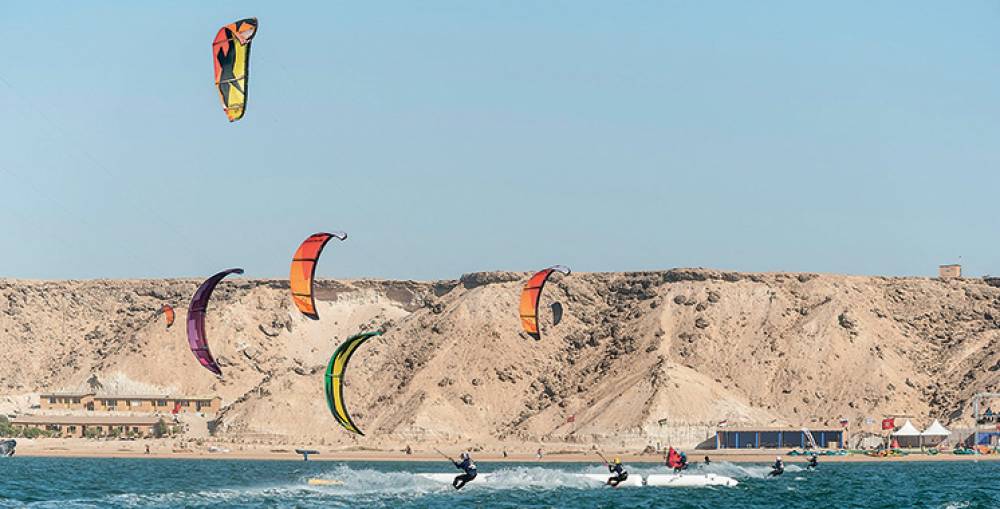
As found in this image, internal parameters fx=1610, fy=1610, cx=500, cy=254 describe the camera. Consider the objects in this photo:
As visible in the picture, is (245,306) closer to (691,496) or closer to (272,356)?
(272,356)

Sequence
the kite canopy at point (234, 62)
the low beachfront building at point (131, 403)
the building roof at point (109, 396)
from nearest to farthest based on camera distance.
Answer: the kite canopy at point (234, 62) → the low beachfront building at point (131, 403) → the building roof at point (109, 396)

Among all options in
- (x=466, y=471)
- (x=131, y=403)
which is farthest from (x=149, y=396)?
(x=466, y=471)

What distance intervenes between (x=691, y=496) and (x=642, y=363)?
40.1 m

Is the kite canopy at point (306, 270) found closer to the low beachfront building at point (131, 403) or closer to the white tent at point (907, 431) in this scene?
the white tent at point (907, 431)

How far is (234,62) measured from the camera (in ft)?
143

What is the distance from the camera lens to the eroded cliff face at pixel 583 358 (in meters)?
96.2

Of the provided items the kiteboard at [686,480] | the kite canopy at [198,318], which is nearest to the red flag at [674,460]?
the kiteboard at [686,480]

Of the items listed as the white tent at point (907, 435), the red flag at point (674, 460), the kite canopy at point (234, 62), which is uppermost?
the kite canopy at point (234, 62)

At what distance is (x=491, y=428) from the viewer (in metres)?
97.8

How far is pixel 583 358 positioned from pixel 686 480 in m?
40.9

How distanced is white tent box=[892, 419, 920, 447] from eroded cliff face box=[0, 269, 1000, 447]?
2480 mm

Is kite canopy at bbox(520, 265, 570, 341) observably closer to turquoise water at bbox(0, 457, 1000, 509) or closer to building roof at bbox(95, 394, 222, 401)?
turquoise water at bbox(0, 457, 1000, 509)

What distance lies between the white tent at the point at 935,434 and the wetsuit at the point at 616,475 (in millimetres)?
36789

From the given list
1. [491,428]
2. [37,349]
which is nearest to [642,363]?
[491,428]
